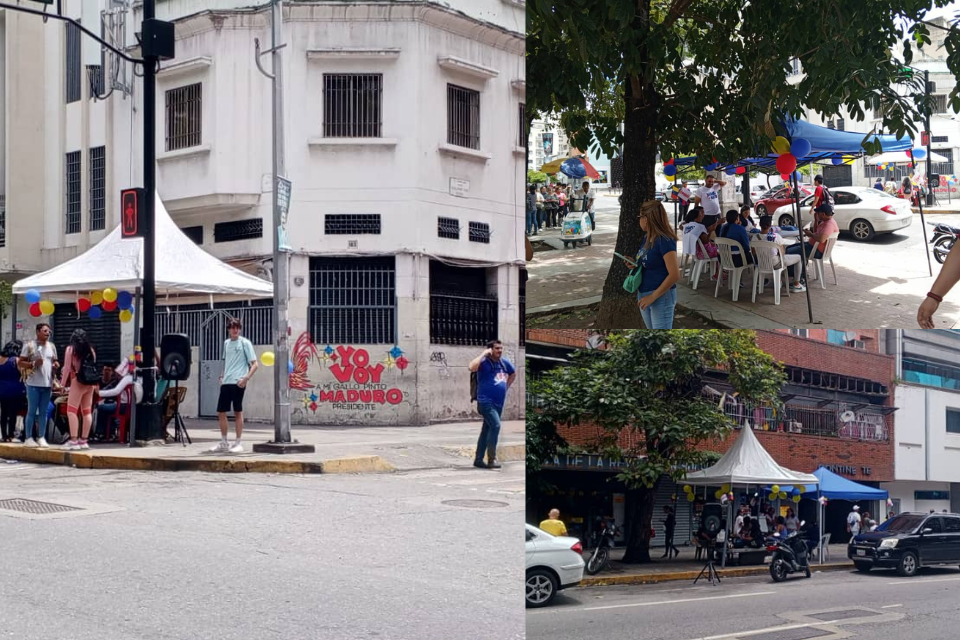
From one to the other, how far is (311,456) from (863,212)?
9.07 meters

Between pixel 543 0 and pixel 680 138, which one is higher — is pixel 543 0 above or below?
above

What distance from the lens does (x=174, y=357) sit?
1260cm

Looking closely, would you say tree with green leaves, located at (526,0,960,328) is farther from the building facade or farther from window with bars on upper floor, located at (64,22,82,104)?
window with bars on upper floor, located at (64,22,82,104)

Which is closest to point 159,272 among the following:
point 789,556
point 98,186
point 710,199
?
point 98,186

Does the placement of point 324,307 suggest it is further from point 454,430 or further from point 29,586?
point 29,586

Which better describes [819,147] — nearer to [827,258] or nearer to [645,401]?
[827,258]

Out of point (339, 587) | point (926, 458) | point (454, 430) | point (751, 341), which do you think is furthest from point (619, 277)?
point (454, 430)

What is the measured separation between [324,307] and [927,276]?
12.3 meters

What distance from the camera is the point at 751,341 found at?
54.2 inches

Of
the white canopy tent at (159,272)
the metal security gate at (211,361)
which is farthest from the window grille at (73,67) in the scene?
the white canopy tent at (159,272)

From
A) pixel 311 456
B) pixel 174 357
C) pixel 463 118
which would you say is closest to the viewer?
pixel 463 118

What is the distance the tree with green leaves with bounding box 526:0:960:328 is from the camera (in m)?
1.64

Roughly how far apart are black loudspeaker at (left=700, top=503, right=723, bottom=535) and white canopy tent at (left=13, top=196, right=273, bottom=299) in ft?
39.4

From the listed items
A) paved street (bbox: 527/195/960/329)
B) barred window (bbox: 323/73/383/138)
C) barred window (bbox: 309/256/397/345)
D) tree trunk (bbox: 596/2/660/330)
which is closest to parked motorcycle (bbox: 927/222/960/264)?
paved street (bbox: 527/195/960/329)
